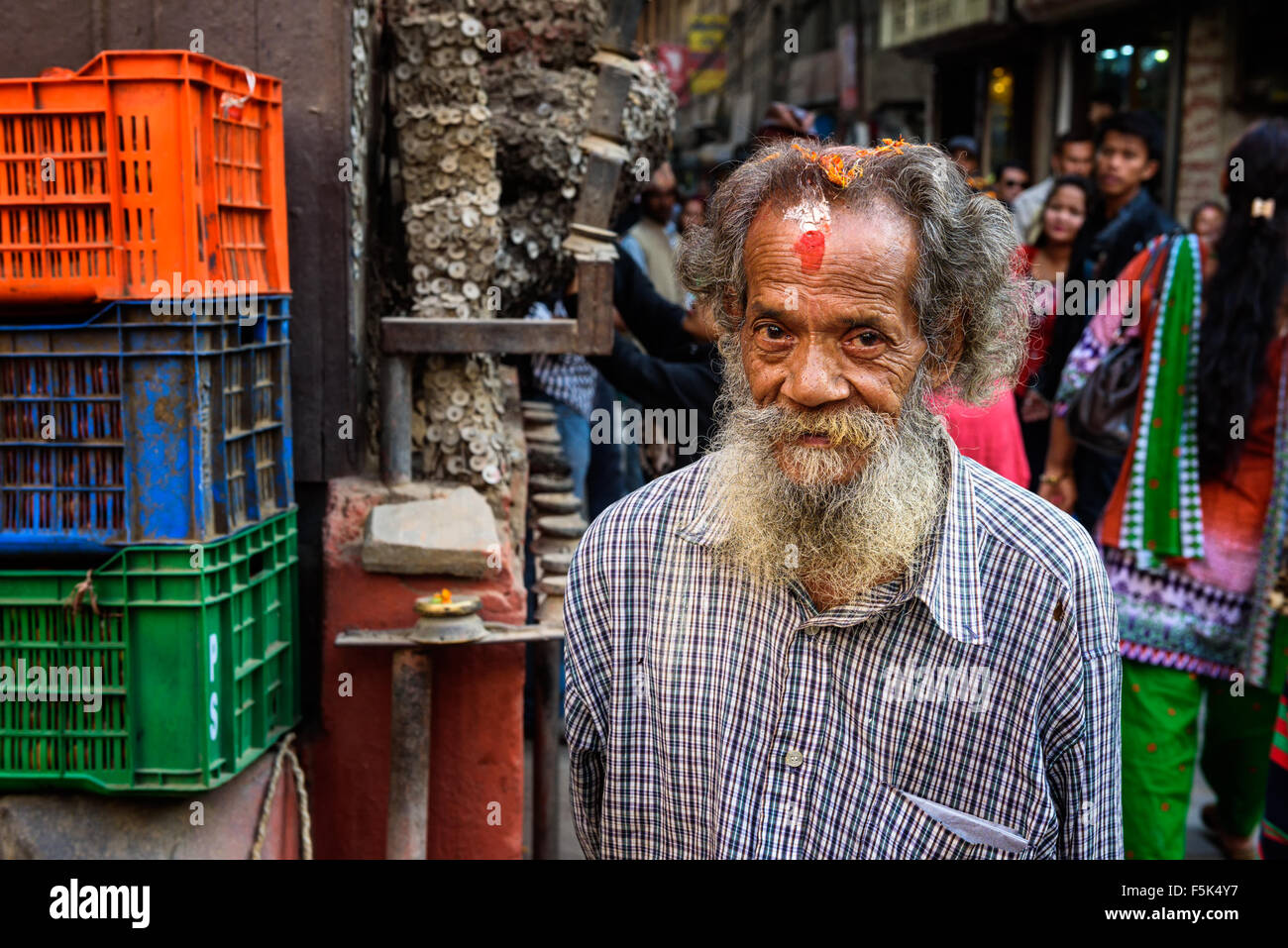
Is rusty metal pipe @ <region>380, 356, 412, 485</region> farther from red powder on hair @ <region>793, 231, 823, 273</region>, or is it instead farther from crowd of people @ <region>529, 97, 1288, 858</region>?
red powder on hair @ <region>793, 231, 823, 273</region>

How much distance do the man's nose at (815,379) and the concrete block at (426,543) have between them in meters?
1.51

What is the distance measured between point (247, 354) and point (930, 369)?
1.61 m

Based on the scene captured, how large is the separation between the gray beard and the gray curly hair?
0.14 metres

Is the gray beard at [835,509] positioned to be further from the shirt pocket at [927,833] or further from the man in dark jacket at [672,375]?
the man in dark jacket at [672,375]

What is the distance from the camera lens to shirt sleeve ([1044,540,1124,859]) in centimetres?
179

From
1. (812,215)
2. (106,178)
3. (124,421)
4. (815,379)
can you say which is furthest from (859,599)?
(106,178)

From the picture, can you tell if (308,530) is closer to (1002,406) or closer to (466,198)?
(466,198)

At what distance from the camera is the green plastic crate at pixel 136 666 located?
8.54 feet

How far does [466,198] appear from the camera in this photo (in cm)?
352

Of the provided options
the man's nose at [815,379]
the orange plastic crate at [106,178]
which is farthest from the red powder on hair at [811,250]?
the orange plastic crate at [106,178]

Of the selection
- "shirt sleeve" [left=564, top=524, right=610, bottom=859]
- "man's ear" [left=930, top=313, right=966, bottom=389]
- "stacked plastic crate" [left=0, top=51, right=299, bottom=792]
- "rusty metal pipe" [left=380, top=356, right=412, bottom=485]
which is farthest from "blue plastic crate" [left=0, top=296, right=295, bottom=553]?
"man's ear" [left=930, top=313, right=966, bottom=389]

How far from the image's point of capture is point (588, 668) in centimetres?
200

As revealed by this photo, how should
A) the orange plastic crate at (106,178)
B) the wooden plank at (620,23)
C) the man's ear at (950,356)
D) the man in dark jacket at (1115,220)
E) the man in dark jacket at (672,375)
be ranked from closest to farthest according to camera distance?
1. the man's ear at (950,356)
2. the orange plastic crate at (106,178)
3. the wooden plank at (620,23)
4. the man in dark jacket at (672,375)
5. the man in dark jacket at (1115,220)
